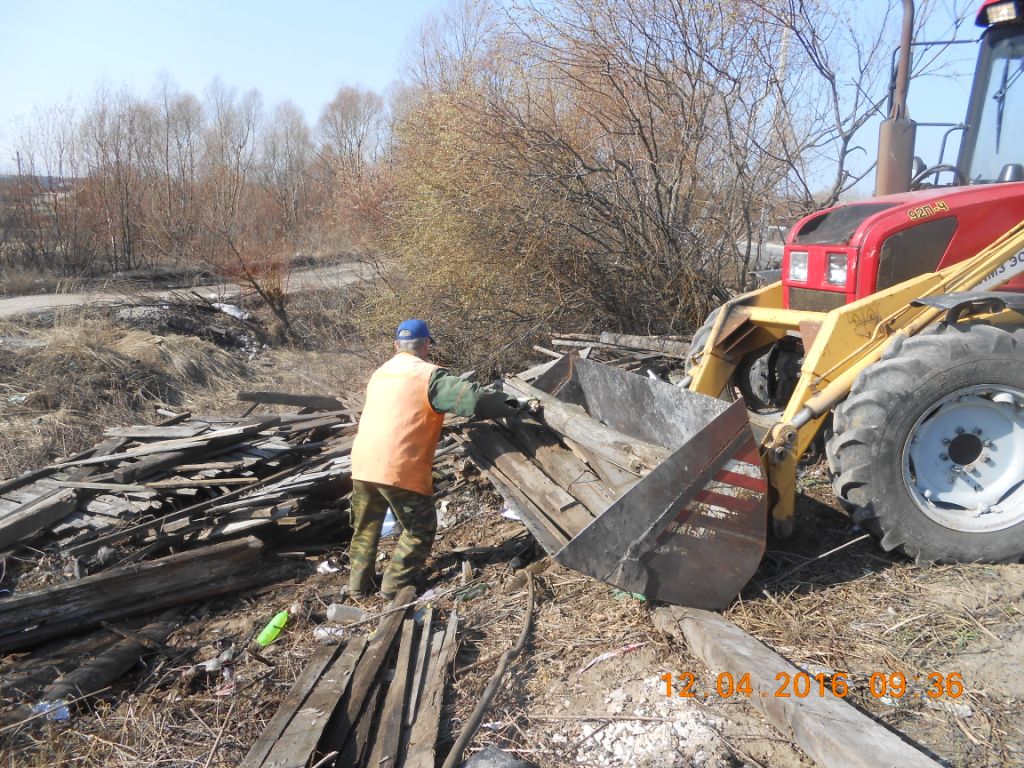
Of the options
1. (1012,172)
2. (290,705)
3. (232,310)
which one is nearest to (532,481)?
(290,705)

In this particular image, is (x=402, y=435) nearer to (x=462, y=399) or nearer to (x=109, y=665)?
(x=462, y=399)

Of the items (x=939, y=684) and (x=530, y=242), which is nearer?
(x=939, y=684)

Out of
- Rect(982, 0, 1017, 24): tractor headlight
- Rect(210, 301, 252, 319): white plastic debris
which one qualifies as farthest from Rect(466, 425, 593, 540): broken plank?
Rect(210, 301, 252, 319): white plastic debris

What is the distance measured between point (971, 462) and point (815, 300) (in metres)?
1.37

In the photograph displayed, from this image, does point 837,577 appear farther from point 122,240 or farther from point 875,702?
point 122,240

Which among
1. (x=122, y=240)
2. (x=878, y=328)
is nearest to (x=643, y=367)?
(x=878, y=328)

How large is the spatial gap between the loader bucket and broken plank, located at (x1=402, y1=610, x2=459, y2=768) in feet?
2.66

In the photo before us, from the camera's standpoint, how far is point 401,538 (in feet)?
14.5

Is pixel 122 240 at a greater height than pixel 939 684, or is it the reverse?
pixel 122 240

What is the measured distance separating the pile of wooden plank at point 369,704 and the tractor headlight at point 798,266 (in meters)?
3.12

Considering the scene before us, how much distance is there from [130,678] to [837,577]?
3.67 meters

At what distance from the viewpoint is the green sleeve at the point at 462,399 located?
414 centimetres

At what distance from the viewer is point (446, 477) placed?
19.5 ft

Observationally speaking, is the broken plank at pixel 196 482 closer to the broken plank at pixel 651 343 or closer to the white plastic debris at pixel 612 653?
the white plastic debris at pixel 612 653
